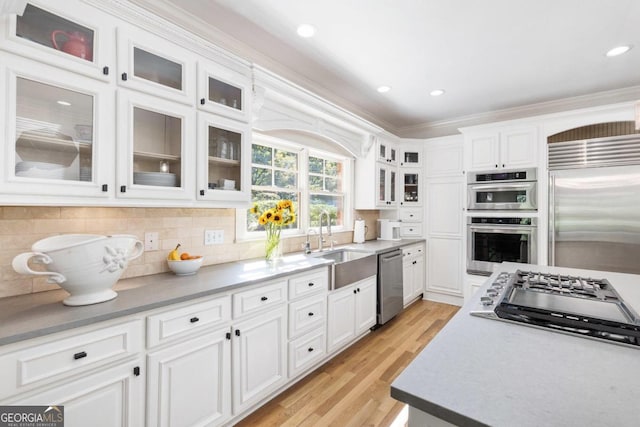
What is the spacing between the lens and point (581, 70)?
2.84 m

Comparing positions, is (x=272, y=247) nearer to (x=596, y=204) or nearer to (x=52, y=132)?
(x=52, y=132)

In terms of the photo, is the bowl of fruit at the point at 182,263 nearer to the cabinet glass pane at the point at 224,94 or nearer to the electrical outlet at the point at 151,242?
the electrical outlet at the point at 151,242

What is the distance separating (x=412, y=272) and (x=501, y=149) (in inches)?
75.0

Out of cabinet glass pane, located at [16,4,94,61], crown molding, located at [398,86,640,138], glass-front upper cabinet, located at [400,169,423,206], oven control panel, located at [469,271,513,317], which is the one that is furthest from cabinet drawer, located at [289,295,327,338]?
crown molding, located at [398,86,640,138]

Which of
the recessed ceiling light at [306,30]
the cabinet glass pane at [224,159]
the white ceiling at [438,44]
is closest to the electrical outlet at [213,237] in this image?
the cabinet glass pane at [224,159]

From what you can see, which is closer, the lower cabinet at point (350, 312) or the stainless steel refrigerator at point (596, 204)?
the lower cabinet at point (350, 312)

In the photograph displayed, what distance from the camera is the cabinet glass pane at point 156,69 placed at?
1.57 m

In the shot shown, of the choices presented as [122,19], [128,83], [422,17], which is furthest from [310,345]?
[422,17]

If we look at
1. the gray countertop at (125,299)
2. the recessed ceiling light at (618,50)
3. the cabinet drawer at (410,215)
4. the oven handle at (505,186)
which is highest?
the recessed ceiling light at (618,50)

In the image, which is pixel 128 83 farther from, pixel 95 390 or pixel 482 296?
pixel 482 296

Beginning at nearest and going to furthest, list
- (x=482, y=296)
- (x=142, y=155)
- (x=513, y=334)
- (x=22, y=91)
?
1. (x=513, y=334)
2. (x=22, y=91)
3. (x=482, y=296)
4. (x=142, y=155)

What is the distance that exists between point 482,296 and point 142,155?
6.27ft

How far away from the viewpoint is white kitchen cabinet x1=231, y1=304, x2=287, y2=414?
5.69 ft

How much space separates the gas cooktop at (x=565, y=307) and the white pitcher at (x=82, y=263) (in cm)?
158
